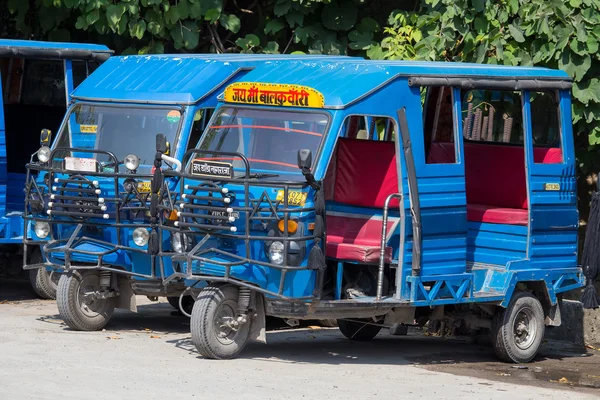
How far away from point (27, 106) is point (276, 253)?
243 inches

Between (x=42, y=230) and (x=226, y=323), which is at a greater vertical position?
(x=42, y=230)

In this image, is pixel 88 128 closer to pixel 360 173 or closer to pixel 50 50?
pixel 50 50

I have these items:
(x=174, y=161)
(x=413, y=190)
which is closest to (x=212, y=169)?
(x=174, y=161)

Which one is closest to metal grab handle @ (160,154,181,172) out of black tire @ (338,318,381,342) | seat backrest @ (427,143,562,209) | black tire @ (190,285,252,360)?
black tire @ (190,285,252,360)

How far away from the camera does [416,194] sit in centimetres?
1014

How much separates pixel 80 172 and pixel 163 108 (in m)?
1.01

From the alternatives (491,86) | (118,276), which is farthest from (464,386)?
(118,276)

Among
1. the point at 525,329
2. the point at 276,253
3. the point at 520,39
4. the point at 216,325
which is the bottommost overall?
the point at 525,329

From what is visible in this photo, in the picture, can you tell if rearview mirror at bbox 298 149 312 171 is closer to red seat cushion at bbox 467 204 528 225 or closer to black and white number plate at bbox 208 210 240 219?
black and white number plate at bbox 208 210 240 219

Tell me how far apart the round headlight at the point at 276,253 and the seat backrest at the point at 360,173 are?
44.6 inches

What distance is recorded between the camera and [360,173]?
10.8m

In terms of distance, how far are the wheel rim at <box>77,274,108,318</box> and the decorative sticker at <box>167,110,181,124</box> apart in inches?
61.1

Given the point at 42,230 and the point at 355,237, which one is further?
the point at 42,230

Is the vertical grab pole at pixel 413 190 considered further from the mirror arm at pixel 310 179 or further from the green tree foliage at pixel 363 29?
the green tree foliage at pixel 363 29
